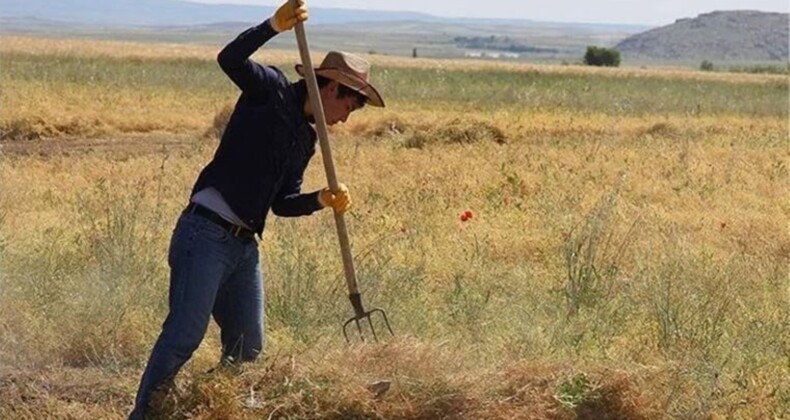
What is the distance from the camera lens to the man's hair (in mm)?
3893

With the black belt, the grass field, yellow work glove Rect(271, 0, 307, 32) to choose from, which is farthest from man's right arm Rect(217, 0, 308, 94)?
the grass field

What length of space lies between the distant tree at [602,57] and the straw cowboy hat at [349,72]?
2898 inches

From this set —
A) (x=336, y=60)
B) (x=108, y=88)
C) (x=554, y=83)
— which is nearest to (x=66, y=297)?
(x=336, y=60)

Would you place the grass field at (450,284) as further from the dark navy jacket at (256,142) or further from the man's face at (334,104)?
the man's face at (334,104)

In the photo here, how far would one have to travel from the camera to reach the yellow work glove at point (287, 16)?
375cm

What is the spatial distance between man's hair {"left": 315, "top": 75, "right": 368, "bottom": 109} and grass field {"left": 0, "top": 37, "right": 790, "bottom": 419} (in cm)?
96

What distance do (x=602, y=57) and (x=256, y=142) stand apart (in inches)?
2939

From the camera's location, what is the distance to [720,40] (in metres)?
143

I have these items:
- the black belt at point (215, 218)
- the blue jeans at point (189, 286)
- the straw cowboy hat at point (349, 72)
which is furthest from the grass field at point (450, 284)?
the straw cowboy hat at point (349, 72)

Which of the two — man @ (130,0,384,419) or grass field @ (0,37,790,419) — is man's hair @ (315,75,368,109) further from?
grass field @ (0,37,790,419)

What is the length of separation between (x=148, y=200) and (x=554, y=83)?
2638 centimetres

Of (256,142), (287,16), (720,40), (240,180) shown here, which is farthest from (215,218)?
(720,40)

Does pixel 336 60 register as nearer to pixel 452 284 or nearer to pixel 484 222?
pixel 452 284

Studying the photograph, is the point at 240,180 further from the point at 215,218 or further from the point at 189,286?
the point at 189,286
